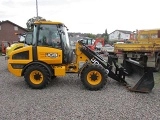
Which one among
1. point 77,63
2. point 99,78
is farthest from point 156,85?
point 77,63

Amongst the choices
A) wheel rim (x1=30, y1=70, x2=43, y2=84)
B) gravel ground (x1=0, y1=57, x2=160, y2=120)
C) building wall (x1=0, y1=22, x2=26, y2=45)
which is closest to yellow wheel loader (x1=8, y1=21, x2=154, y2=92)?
wheel rim (x1=30, y1=70, x2=43, y2=84)

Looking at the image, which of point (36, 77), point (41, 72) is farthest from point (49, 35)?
point (36, 77)

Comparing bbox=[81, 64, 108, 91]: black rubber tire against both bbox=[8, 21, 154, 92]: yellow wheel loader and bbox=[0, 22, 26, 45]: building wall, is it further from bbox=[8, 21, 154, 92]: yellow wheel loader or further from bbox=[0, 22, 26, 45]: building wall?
bbox=[0, 22, 26, 45]: building wall

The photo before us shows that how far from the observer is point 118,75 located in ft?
26.7

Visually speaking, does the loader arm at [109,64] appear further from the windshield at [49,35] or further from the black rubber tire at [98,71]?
the windshield at [49,35]

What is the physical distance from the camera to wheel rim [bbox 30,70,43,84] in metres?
7.60

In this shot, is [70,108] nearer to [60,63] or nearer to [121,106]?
[121,106]

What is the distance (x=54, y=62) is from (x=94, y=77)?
1.40m

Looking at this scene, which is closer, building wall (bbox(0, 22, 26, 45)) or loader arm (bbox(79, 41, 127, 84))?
loader arm (bbox(79, 41, 127, 84))

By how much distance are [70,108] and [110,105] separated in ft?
3.38

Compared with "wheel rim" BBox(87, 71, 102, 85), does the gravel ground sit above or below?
below

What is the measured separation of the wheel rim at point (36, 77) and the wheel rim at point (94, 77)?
157cm

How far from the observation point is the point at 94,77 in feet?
24.7

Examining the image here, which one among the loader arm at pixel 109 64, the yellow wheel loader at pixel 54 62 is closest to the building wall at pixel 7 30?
the yellow wheel loader at pixel 54 62
